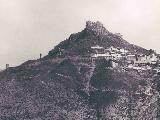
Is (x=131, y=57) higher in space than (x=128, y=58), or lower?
higher

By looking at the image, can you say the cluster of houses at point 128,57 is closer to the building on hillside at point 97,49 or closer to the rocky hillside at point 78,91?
the building on hillside at point 97,49

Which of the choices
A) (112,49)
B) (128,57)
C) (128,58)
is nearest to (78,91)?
(128,58)

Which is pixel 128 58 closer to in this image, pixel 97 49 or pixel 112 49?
pixel 112 49

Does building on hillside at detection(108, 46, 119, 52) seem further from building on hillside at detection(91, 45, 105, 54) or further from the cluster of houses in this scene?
building on hillside at detection(91, 45, 105, 54)

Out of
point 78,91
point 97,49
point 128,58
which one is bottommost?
point 78,91

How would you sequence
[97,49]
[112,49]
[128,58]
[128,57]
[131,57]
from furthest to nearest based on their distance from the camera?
[112,49] → [97,49] → [131,57] → [128,57] → [128,58]

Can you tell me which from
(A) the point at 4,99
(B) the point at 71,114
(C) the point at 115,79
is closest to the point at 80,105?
(B) the point at 71,114

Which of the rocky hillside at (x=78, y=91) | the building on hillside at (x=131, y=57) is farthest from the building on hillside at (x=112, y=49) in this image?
the rocky hillside at (x=78, y=91)

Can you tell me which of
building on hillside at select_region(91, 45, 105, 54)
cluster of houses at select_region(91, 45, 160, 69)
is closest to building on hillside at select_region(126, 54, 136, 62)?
cluster of houses at select_region(91, 45, 160, 69)
